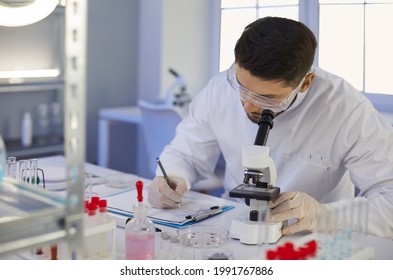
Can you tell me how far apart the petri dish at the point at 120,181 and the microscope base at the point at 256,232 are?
2.07 feet

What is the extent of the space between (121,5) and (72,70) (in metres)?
3.60

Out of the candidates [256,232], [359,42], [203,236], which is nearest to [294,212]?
[256,232]

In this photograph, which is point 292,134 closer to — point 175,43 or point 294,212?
point 294,212

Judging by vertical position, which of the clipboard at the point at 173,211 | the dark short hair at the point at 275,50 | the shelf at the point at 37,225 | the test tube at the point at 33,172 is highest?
the dark short hair at the point at 275,50

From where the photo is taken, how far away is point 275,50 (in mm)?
1606

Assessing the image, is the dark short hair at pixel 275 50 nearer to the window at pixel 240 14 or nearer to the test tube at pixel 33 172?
the test tube at pixel 33 172

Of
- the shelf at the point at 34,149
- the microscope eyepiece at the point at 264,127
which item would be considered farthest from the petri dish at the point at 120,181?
the shelf at the point at 34,149

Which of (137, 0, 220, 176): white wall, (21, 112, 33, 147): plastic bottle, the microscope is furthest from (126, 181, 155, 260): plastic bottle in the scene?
(137, 0, 220, 176): white wall

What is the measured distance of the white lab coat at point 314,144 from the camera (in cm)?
184

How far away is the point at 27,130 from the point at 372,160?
254 centimetres

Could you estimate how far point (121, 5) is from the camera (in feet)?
14.2

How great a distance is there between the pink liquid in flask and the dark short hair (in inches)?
22.8
